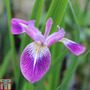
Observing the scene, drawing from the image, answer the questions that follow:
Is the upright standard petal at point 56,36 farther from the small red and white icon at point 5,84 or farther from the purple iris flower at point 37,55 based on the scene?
the small red and white icon at point 5,84

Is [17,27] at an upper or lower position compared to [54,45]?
upper

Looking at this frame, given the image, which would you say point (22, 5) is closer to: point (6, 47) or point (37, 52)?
point (6, 47)

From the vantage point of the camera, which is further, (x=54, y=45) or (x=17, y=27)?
(x=54, y=45)

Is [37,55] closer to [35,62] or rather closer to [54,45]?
[35,62]

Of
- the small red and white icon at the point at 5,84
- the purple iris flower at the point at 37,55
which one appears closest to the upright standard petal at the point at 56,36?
the purple iris flower at the point at 37,55

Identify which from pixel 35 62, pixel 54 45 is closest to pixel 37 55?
pixel 35 62

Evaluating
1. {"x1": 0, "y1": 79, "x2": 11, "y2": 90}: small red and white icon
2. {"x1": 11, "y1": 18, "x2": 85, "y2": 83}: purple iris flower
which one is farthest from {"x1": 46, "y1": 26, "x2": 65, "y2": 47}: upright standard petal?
{"x1": 0, "y1": 79, "x2": 11, "y2": 90}: small red and white icon
